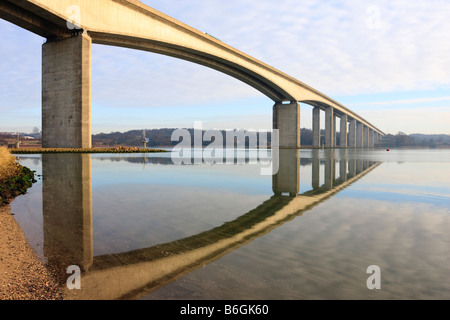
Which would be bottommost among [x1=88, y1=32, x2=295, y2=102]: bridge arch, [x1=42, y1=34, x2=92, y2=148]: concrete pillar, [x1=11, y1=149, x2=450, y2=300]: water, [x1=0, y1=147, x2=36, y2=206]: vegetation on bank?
[x1=11, y1=149, x2=450, y2=300]: water

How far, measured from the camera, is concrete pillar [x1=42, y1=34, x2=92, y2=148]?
2542 cm

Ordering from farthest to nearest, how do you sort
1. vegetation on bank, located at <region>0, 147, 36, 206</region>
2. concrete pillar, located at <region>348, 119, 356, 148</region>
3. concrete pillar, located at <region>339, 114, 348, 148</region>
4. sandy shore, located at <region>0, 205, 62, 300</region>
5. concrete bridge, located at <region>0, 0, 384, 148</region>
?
concrete pillar, located at <region>348, 119, 356, 148</region>, concrete pillar, located at <region>339, 114, 348, 148</region>, concrete bridge, located at <region>0, 0, 384, 148</region>, vegetation on bank, located at <region>0, 147, 36, 206</region>, sandy shore, located at <region>0, 205, 62, 300</region>

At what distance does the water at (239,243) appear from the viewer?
2.95 m

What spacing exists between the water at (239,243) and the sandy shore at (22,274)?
0.13m

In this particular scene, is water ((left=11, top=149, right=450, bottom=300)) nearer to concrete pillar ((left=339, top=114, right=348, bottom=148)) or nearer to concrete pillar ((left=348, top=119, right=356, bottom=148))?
concrete pillar ((left=339, top=114, right=348, bottom=148))

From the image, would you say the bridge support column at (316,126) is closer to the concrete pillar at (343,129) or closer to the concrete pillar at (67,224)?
the concrete pillar at (343,129)

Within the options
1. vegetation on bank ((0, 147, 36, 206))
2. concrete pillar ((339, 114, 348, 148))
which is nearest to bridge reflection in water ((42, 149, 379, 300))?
vegetation on bank ((0, 147, 36, 206))

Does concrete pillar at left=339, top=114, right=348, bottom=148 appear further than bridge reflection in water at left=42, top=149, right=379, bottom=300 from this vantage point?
Yes

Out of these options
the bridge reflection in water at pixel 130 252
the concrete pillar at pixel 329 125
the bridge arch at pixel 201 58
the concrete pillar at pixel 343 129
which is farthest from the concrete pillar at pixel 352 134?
the bridge reflection in water at pixel 130 252

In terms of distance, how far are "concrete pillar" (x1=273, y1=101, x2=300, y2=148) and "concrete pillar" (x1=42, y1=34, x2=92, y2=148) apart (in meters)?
43.5

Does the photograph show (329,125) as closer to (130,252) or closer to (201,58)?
(201,58)

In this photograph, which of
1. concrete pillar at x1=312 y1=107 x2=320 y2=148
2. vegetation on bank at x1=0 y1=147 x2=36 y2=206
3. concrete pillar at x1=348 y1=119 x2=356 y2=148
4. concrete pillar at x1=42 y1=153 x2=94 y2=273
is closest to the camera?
concrete pillar at x1=42 y1=153 x2=94 y2=273

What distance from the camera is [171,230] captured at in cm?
484

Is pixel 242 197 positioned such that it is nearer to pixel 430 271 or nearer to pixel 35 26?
pixel 430 271
